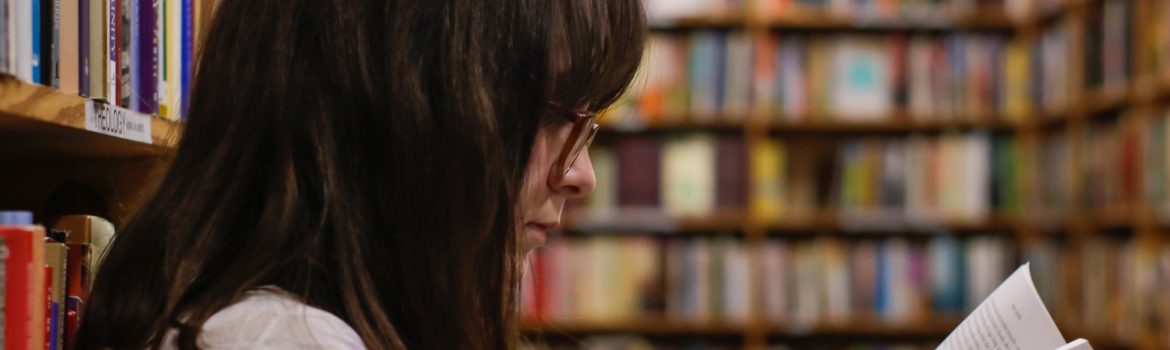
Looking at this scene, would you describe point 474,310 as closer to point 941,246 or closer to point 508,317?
point 508,317

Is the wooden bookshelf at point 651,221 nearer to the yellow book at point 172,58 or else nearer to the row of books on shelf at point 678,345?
the row of books on shelf at point 678,345

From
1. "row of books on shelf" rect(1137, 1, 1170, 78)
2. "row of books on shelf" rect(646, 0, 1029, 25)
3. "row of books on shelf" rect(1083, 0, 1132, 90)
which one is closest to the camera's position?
"row of books on shelf" rect(1137, 1, 1170, 78)

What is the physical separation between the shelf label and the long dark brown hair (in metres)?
0.10

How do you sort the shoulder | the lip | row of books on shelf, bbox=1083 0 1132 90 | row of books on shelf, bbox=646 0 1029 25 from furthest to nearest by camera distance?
row of books on shelf, bbox=646 0 1029 25 < row of books on shelf, bbox=1083 0 1132 90 < the lip < the shoulder

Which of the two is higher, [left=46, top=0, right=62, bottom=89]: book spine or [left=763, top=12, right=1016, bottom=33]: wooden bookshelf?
[left=763, top=12, right=1016, bottom=33]: wooden bookshelf

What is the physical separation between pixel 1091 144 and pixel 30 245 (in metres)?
2.78

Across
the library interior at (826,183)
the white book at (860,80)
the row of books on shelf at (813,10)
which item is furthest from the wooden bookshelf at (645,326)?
the row of books on shelf at (813,10)

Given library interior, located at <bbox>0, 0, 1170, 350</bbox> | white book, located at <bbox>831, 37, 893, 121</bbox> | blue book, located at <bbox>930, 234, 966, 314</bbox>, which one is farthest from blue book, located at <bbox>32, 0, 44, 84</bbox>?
blue book, located at <bbox>930, 234, 966, 314</bbox>

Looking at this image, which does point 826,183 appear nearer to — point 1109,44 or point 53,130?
point 1109,44

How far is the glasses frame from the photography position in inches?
31.9

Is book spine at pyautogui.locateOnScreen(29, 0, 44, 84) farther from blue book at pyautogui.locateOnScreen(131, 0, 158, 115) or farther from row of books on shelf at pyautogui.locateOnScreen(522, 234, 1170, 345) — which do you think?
row of books on shelf at pyautogui.locateOnScreen(522, 234, 1170, 345)

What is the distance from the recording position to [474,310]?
77 centimetres

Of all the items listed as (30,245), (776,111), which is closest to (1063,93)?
(776,111)

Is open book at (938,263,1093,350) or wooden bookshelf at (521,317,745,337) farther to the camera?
wooden bookshelf at (521,317,745,337)
